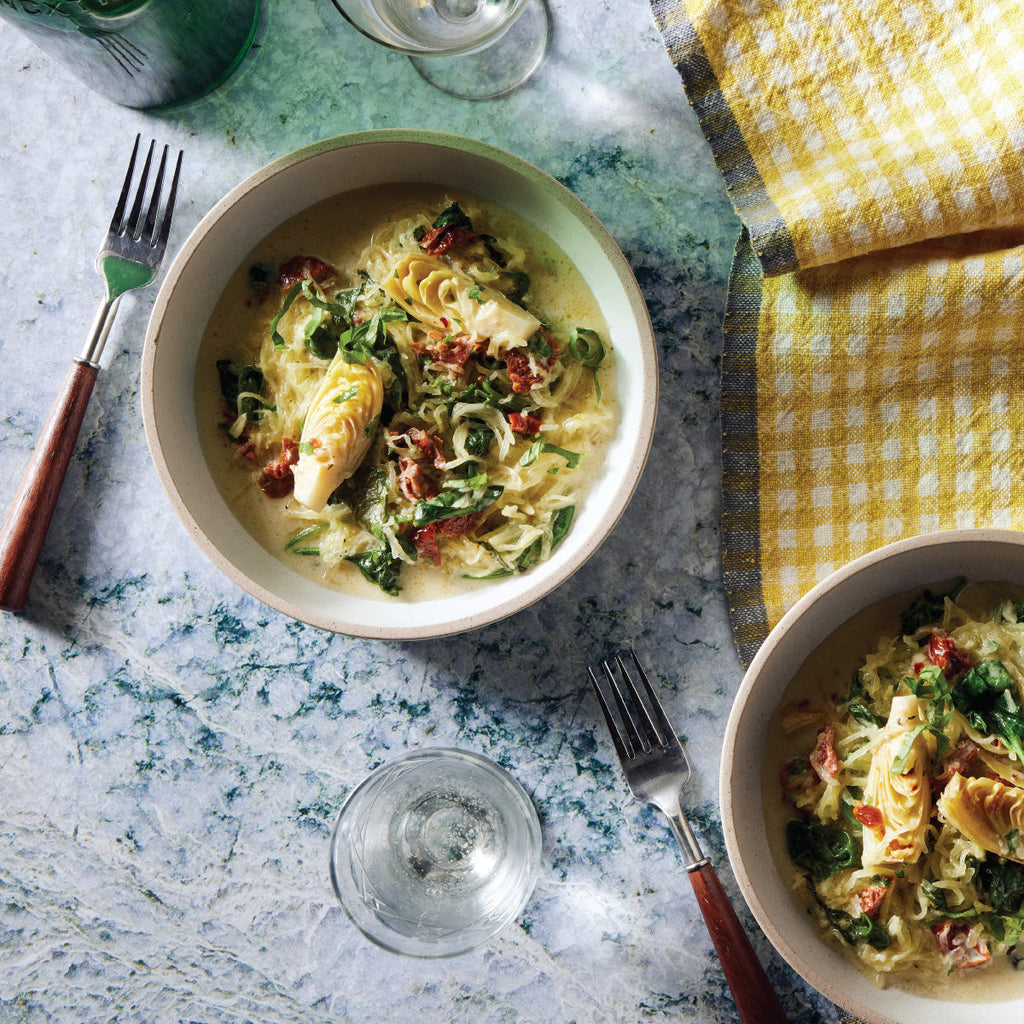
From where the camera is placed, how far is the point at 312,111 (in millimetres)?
3037

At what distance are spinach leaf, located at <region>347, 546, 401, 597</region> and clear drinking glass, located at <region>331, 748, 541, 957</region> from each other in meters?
0.54

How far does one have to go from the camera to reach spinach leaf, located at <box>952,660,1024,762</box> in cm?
256

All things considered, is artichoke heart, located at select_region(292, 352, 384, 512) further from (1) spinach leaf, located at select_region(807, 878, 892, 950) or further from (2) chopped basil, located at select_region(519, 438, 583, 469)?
(1) spinach leaf, located at select_region(807, 878, 892, 950)

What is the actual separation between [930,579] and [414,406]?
1629 millimetres

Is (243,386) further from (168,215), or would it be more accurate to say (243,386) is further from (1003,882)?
(1003,882)

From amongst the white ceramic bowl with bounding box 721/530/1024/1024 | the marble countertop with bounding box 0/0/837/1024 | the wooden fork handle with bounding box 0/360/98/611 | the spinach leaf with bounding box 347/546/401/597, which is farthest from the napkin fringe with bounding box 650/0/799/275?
the wooden fork handle with bounding box 0/360/98/611

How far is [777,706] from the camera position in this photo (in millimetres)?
2750

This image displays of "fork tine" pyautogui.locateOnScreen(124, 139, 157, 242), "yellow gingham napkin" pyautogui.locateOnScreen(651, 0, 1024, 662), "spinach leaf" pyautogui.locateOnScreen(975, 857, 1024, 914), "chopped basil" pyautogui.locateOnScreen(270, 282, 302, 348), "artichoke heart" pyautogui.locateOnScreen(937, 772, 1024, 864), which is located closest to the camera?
"artichoke heart" pyautogui.locateOnScreen(937, 772, 1024, 864)

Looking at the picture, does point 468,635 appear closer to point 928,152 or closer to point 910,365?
point 910,365

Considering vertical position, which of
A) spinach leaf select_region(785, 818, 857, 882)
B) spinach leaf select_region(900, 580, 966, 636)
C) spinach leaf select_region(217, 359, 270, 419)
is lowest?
spinach leaf select_region(785, 818, 857, 882)

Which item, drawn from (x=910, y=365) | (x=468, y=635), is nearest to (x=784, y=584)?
(x=910, y=365)

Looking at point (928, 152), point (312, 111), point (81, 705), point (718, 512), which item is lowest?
point (718, 512)

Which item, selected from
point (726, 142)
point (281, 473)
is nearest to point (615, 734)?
point (281, 473)

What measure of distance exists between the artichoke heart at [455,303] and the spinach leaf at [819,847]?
1653mm
